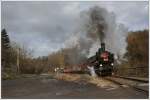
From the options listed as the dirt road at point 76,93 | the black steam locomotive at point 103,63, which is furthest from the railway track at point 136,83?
→ the black steam locomotive at point 103,63

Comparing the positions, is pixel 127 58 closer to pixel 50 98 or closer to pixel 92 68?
pixel 92 68

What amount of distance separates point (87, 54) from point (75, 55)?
628 cm

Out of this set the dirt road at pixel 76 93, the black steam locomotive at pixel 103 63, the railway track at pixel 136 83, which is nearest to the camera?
the dirt road at pixel 76 93

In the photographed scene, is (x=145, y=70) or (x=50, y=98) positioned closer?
(x=50, y=98)

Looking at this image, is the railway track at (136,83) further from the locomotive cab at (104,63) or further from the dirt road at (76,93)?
the locomotive cab at (104,63)

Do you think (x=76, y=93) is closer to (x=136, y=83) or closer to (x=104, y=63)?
(x=136, y=83)

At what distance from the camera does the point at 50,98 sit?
12.7m

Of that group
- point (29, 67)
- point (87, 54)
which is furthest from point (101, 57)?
point (29, 67)

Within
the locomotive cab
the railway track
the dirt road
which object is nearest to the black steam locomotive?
the locomotive cab

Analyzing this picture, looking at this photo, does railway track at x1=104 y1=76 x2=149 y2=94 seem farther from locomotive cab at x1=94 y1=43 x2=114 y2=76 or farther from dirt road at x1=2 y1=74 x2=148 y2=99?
locomotive cab at x1=94 y1=43 x2=114 y2=76

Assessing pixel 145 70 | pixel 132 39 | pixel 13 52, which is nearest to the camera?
pixel 145 70

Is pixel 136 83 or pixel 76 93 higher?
pixel 76 93

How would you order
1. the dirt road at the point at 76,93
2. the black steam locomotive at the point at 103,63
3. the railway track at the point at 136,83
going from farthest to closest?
the black steam locomotive at the point at 103,63 → the railway track at the point at 136,83 → the dirt road at the point at 76,93

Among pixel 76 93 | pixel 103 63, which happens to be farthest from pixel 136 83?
pixel 103 63
